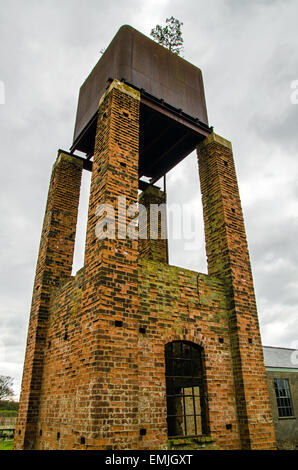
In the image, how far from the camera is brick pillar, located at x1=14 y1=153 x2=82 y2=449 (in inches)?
262

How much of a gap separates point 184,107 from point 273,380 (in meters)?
14.1

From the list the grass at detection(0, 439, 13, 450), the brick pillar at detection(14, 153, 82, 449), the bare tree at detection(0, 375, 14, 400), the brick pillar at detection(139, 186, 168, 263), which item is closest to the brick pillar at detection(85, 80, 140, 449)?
the brick pillar at detection(14, 153, 82, 449)

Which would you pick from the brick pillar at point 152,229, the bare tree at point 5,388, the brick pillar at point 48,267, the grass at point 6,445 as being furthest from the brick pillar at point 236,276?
the bare tree at point 5,388

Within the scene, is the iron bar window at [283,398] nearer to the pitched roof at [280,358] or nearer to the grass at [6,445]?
the pitched roof at [280,358]

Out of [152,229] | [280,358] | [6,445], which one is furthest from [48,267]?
[280,358]

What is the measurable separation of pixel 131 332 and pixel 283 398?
14717mm

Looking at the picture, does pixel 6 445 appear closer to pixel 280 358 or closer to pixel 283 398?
pixel 283 398

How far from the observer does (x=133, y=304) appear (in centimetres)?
519

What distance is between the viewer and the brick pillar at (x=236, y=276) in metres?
5.85

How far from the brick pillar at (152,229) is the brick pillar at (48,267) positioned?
237 cm

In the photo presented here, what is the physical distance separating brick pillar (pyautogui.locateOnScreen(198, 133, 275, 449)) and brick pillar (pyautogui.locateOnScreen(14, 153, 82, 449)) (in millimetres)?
3584

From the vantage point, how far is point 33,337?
287 inches

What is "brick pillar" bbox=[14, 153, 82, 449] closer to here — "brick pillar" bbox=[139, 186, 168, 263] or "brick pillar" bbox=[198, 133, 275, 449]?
"brick pillar" bbox=[139, 186, 168, 263]

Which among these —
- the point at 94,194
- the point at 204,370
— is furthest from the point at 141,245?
the point at 204,370
